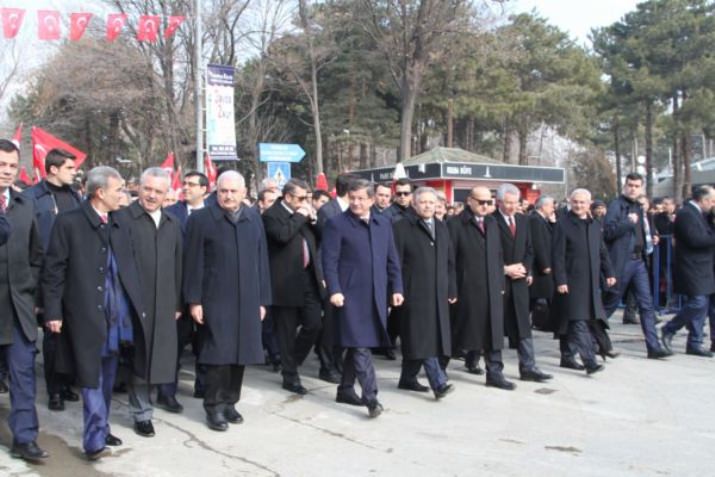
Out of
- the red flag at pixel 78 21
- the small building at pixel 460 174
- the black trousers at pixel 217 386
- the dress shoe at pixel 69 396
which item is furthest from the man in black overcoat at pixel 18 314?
the small building at pixel 460 174

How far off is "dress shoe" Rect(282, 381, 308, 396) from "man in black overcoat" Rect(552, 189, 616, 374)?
9.20 ft

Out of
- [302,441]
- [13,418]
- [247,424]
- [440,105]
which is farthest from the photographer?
[440,105]

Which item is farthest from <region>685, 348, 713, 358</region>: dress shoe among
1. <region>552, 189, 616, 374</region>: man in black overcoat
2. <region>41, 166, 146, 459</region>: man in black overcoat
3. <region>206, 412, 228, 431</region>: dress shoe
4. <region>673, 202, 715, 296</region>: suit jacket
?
<region>41, 166, 146, 459</region>: man in black overcoat

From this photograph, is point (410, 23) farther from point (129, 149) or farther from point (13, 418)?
point (13, 418)

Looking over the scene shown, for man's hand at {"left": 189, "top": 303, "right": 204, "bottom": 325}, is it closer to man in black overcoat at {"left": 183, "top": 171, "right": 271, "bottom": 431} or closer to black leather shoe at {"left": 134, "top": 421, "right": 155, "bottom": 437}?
man in black overcoat at {"left": 183, "top": 171, "right": 271, "bottom": 431}

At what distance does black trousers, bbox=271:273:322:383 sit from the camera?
6.93 metres

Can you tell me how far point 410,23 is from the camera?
33.4 metres

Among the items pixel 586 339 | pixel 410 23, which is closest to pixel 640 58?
pixel 410 23

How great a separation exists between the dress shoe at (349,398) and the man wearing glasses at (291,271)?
456mm

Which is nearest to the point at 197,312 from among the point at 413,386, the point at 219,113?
the point at 413,386

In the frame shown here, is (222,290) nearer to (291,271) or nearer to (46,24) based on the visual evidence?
(291,271)

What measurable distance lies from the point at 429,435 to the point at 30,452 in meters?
2.75

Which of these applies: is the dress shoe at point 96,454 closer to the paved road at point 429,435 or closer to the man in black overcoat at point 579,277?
the paved road at point 429,435

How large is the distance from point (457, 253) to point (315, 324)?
1.50 meters
